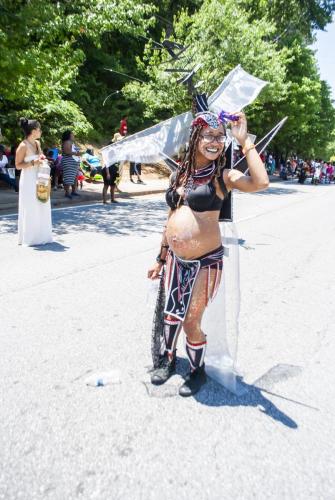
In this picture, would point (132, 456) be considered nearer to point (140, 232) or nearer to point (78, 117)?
point (140, 232)

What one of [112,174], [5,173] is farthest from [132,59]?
[112,174]

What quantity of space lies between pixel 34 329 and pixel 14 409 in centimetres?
127

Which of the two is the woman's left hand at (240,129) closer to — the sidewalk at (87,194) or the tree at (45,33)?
the tree at (45,33)

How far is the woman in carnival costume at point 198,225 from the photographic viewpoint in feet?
8.94

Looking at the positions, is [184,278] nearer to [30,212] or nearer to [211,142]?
[211,142]

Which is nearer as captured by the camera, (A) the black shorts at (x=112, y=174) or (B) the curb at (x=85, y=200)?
(B) the curb at (x=85, y=200)

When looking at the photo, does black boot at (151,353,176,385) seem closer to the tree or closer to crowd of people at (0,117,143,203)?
the tree

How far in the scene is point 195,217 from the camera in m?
2.89

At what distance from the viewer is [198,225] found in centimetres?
288

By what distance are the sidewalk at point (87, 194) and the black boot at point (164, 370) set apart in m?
8.24

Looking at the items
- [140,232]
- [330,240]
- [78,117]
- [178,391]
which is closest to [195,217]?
[178,391]

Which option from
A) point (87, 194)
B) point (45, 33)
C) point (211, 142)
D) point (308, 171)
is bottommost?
point (87, 194)

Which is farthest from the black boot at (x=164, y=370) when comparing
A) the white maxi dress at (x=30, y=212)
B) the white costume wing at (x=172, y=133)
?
the white maxi dress at (x=30, y=212)

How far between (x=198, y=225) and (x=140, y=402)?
47.3 inches
